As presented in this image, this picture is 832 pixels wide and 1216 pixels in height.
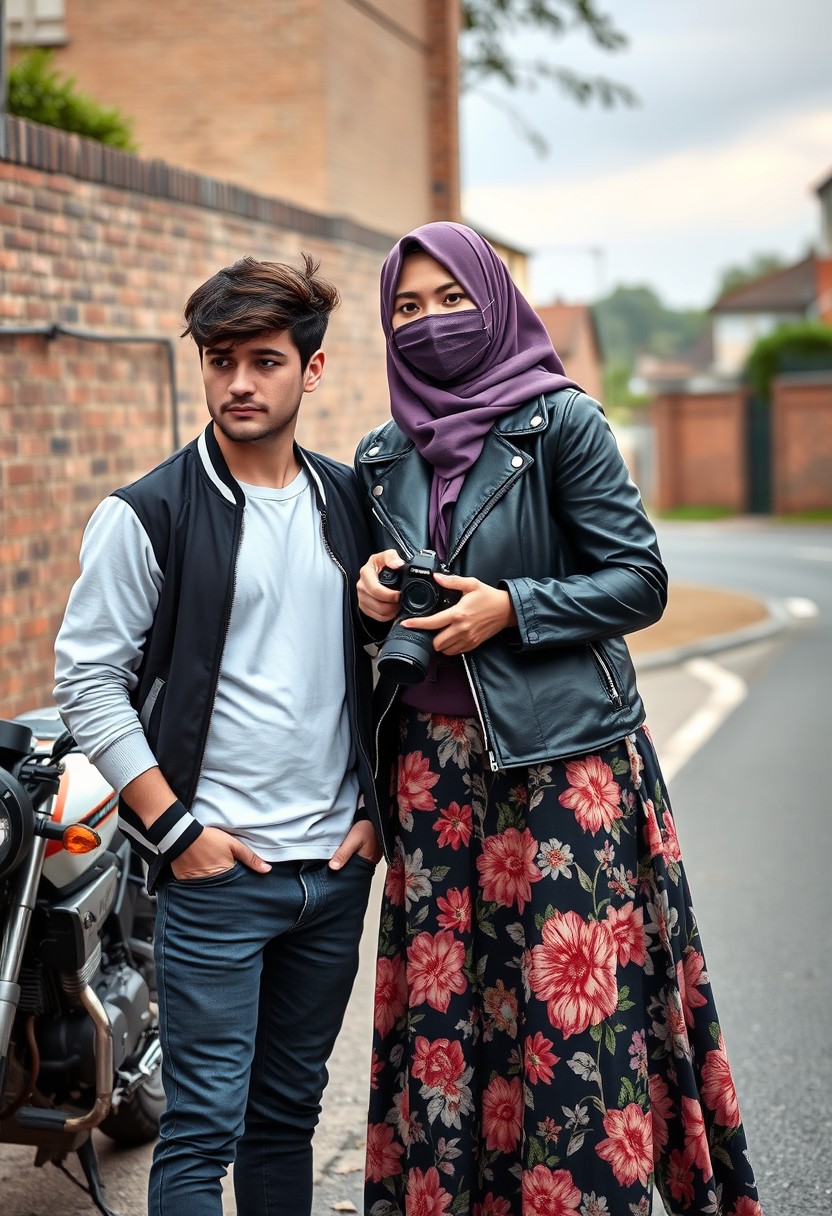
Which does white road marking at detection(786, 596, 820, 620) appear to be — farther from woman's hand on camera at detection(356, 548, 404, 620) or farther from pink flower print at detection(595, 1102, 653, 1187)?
woman's hand on camera at detection(356, 548, 404, 620)

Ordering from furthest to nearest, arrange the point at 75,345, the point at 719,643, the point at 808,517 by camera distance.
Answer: the point at 808,517 < the point at 719,643 < the point at 75,345

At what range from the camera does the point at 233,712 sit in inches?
99.6

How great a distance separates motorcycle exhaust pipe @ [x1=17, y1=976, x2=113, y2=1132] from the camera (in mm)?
3014

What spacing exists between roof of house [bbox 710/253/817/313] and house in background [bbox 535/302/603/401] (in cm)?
1740

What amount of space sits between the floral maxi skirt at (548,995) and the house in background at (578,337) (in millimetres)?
39413

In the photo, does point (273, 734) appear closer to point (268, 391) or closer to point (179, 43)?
point (268, 391)

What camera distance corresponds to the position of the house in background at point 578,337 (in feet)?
144

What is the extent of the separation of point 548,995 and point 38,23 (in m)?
11.7

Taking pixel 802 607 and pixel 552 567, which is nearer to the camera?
pixel 552 567

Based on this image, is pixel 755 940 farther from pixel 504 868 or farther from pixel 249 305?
pixel 249 305

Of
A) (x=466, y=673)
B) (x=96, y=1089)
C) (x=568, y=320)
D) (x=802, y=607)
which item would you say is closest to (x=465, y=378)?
(x=466, y=673)

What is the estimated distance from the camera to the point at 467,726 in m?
2.67

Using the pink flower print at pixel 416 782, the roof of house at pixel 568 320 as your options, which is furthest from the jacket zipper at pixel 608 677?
the roof of house at pixel 568 320

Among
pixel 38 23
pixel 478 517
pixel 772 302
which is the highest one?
pixel 772 302
